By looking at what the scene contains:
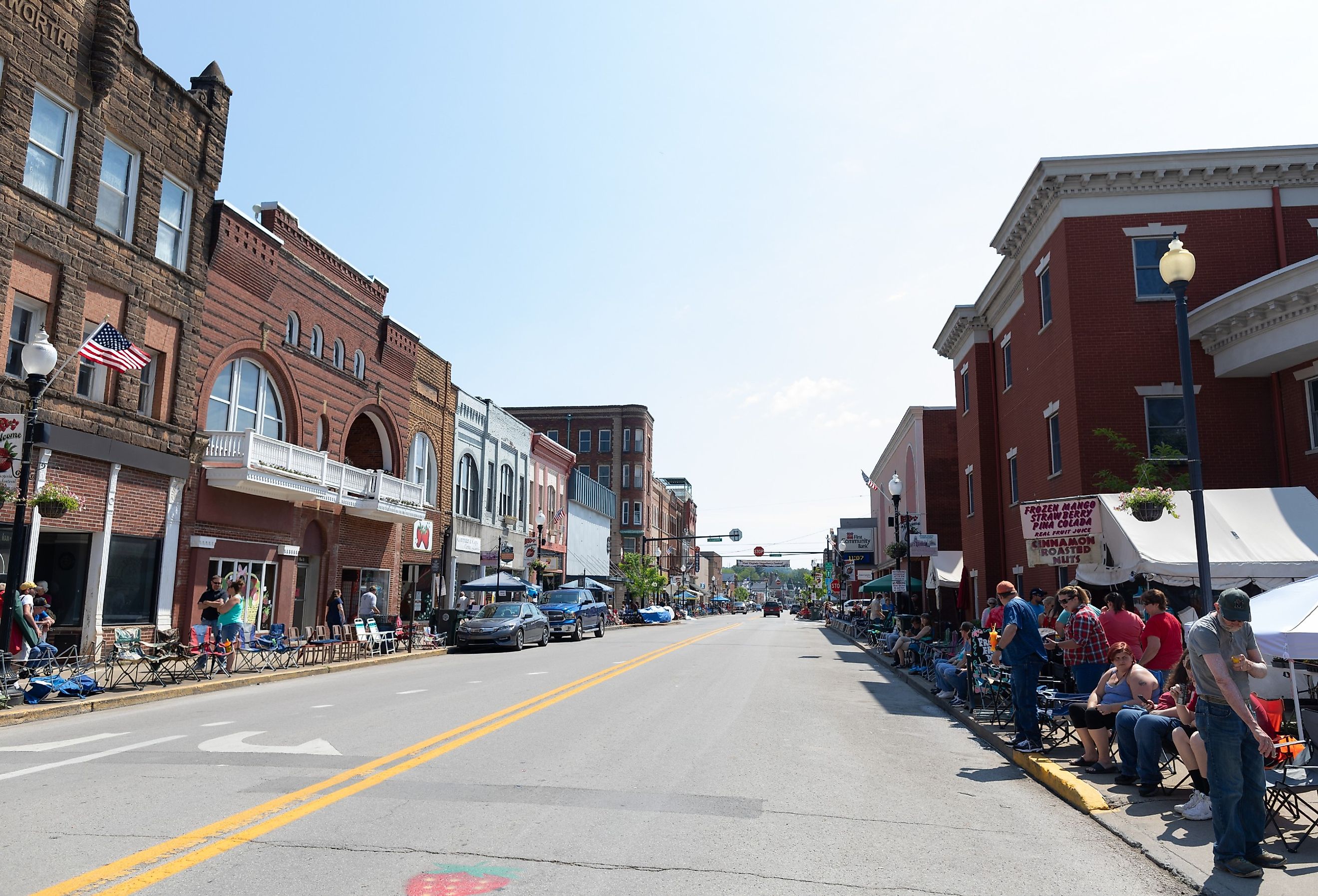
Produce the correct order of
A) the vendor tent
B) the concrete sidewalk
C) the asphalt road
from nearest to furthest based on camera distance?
the asphalt road, the concrete sidewalk, the vendor tent

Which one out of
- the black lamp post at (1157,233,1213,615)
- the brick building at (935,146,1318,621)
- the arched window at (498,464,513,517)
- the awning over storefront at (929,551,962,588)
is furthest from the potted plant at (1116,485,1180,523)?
the arched window at (498,464,513,517)

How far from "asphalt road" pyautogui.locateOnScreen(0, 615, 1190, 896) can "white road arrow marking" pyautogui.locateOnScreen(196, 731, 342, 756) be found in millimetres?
49

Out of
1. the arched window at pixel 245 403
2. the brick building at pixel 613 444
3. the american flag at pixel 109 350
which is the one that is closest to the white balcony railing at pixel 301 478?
the arched window at pixel 245 403

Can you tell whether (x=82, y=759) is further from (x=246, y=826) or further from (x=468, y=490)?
(x=468, y=490)

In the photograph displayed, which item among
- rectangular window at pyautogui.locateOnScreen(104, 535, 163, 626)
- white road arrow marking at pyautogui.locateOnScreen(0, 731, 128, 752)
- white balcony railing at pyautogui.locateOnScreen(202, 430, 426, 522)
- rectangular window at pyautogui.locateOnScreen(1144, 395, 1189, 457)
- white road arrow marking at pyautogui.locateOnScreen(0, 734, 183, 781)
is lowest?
white road arrow marking at pyautogui.locateOnScreen(0, 731, 128, 752)

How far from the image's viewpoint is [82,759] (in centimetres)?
900

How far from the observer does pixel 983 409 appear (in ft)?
95.8

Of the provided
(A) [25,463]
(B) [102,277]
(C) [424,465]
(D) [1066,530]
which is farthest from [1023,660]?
(C) [424,465]

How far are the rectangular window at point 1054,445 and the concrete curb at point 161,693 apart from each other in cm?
1689

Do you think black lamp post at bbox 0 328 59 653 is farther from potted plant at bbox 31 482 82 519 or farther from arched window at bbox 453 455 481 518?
arched window at bbox 453 455 481 518

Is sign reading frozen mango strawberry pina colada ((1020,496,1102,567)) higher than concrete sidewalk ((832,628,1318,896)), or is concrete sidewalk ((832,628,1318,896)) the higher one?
sign reading frozen mango strawberry pina colada ((1020,496,1102,567))

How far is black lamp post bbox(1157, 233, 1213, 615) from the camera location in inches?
372

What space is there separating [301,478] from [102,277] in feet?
24.4

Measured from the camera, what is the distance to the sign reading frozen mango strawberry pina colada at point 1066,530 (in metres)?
16.1
